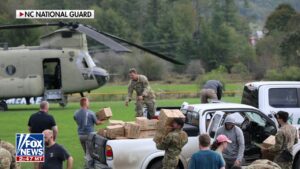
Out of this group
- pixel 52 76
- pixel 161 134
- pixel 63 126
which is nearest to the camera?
pixel 161 134

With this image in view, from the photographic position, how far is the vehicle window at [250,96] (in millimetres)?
15673

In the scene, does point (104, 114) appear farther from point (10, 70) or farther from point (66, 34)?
point (10, 70)

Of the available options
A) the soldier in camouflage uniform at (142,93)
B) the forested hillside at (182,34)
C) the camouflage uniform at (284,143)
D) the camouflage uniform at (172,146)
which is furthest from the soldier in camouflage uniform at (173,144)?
the forested hillside at (182,34)

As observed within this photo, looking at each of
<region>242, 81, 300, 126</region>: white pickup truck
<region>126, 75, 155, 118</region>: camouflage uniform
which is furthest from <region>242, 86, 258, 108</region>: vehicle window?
<region>126, 75, 155, 118</region>: camouflage uniform

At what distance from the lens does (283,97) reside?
1571cm

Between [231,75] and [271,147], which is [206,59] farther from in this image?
[271,147]

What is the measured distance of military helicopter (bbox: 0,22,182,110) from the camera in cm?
2938

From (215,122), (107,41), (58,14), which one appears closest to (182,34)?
(107,41)

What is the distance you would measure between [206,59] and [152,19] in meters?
18.5

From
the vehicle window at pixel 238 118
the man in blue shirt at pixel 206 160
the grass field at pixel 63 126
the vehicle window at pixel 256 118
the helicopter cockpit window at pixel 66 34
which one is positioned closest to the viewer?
the man in blue shirt at pixel 206 160

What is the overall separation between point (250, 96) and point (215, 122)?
349 cm

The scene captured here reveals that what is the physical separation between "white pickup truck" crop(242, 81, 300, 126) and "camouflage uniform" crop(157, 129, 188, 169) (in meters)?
4.84

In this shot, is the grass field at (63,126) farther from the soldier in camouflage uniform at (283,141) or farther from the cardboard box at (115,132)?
the soldier in camouflage uniform at (283,141)

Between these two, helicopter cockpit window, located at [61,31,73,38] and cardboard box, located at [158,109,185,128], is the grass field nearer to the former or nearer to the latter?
helicopter cockpit window, located at [61,31,73,38]
